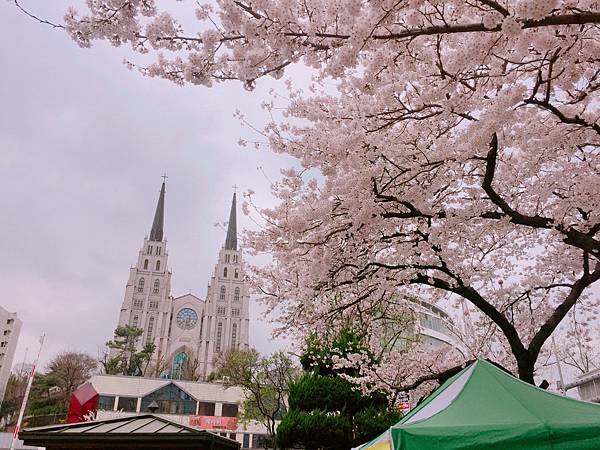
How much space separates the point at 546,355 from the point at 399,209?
9635 millimetres

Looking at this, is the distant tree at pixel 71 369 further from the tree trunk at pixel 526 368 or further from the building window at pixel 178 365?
the tree trunk at pixel 526 368

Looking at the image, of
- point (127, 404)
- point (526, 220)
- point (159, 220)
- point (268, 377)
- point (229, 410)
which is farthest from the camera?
point (159, 220)

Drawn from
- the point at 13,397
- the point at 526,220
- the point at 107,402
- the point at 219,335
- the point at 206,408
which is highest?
the point at 219,335

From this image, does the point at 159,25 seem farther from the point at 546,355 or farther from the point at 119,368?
the point at 119,368

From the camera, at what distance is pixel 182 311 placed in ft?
226

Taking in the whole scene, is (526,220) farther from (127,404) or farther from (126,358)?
(126,358)

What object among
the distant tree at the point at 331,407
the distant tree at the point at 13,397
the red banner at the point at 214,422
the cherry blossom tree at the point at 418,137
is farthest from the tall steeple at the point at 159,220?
the cherry blossom tree at the point at 418,137

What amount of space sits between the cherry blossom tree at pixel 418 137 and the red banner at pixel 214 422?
2690 centimetres

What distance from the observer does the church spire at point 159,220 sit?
7300cm

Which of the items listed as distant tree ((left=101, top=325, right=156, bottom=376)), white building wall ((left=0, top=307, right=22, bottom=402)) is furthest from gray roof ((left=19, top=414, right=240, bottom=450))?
white building wall ((left=0, top=307, right=22, bottom=402))

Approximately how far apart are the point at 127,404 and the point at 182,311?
1468 inches

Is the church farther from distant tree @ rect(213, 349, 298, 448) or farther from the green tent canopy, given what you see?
the green tent canopy

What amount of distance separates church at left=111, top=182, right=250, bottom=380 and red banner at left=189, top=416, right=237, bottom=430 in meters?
29.0

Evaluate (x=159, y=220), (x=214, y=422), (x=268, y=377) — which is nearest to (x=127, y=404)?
(x=214, y=422)
